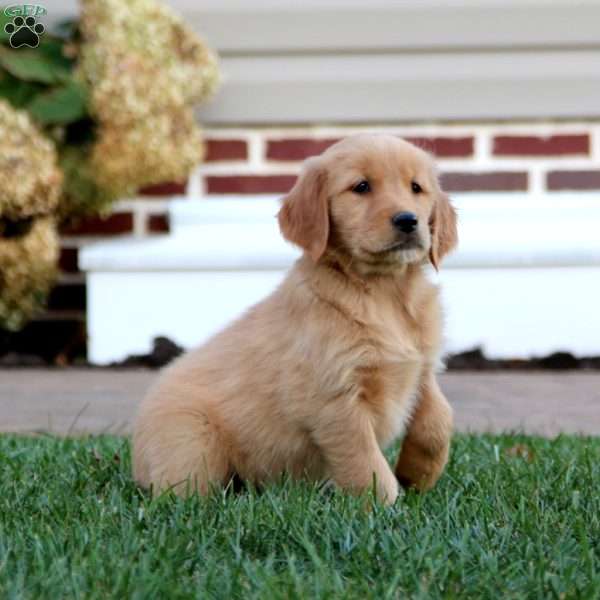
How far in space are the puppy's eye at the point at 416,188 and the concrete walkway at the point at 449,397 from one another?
1.38m

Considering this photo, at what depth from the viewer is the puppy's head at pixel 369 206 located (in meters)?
3.29

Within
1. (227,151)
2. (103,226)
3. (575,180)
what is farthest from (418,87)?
(103,226)

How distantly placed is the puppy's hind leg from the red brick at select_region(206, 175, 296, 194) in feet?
10.3

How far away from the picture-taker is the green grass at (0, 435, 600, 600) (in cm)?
245

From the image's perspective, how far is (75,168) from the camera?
20.5ft

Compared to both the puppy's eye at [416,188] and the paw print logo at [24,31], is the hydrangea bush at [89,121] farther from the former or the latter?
the puppy's eye at [416,188]

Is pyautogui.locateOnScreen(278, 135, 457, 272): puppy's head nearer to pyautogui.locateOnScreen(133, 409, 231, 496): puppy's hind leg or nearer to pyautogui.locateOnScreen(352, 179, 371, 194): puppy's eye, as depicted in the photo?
pyautogui.locateOnScreen(352, 179, 371, 194): puppy's eye

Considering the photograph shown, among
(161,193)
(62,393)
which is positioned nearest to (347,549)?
(62,393)

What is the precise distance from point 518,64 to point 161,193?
6.42 ft

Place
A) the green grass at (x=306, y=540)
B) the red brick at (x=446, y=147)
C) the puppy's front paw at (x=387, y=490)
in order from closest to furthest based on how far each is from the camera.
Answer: the green grass at (x=306, y=540), the puppy's front paw at (x=387, y=490), the red brick at (x=446, y=147)

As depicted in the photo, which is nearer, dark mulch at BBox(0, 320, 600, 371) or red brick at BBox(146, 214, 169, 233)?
dark mulch at BBox(0, 320, 600, 371)

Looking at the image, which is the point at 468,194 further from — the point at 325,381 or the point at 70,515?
the point at 70,515

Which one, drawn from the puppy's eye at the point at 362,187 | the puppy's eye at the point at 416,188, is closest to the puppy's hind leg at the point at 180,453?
the puppy's eye at the point at 362,187

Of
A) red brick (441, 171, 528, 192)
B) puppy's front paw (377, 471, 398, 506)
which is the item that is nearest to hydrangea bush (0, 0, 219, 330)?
red brick (441, 171, 528, 192)
